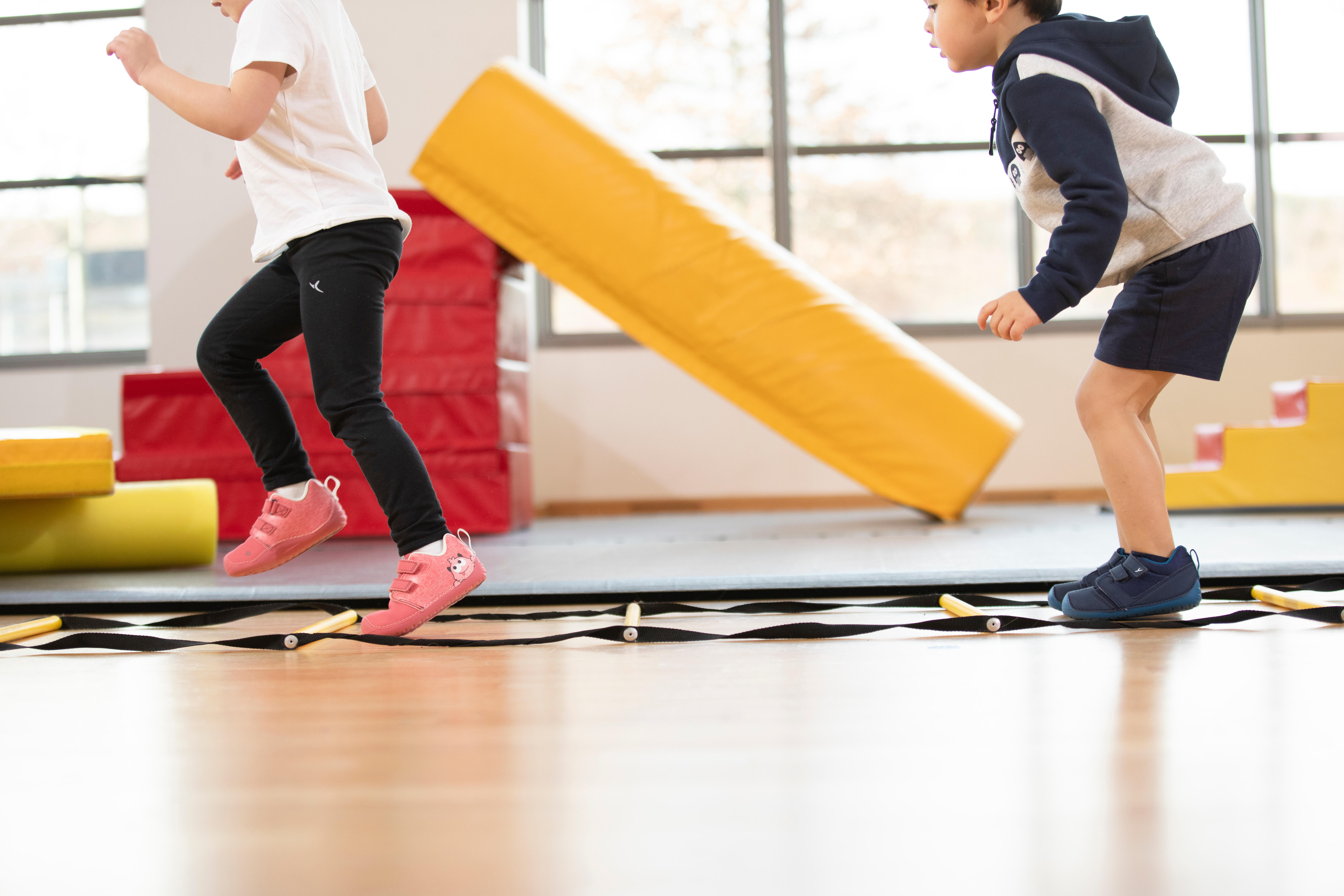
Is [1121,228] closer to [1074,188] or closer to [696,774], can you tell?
[1074,188]

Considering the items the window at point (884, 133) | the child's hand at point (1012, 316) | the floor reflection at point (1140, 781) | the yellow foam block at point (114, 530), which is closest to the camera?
the floor reflection at point (1140, 781)

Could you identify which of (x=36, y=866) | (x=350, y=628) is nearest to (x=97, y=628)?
(x=350, y=628)

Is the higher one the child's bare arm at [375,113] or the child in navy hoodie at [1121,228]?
the child's bare arm at [375,113]

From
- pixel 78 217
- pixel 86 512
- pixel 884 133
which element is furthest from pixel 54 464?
pixel 884 133

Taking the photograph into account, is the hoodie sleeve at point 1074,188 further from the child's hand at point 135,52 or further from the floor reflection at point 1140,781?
the child's hand at point 135,52

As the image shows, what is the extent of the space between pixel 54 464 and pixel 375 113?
1.05m

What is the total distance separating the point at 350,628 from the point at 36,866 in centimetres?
91

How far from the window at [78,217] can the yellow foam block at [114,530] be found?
7.84ft

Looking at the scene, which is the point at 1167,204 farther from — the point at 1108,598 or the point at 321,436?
the point at 321,436

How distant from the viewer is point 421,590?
1379 mm

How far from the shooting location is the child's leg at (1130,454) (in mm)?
1420

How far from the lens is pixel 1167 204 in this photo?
1374 millimetres

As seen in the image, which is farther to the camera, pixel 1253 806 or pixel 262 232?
pixel 262 232

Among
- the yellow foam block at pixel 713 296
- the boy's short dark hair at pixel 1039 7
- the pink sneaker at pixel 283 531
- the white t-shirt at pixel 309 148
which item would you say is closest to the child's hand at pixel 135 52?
the white t-shirt at pixel 309 148
